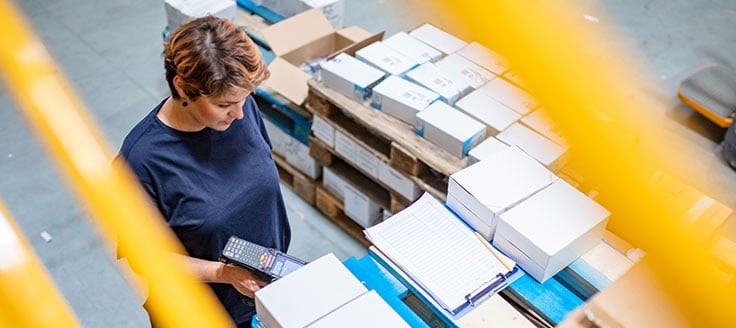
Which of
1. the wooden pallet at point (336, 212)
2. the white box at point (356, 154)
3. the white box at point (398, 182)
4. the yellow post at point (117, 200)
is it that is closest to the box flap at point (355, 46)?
the white box at point (356, 154)

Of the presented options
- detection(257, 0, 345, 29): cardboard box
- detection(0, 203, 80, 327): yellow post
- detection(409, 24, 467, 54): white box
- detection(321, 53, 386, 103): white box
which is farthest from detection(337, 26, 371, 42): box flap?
detection(0, 203, 80, 327): yellow post

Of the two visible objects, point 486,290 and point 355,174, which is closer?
point 486,290

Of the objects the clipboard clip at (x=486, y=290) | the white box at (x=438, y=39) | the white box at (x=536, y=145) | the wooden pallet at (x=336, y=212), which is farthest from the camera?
the wooden pallet at (x=336, y=212)

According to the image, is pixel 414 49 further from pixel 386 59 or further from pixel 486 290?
pixel 486 290

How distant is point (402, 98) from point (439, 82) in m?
0.26

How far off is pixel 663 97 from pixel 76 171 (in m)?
4.08

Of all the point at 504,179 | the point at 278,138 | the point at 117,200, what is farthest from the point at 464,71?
the point at 117,200

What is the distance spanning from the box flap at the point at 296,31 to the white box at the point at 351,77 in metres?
0.51

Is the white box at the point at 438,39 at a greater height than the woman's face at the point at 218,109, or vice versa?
the woman's face at the point at 218,109

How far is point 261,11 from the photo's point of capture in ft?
14.7

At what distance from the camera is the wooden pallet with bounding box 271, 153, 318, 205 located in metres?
3.88

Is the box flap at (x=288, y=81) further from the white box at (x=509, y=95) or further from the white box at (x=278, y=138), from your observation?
the white box at (x=509, y=95)

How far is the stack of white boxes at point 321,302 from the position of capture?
173cm

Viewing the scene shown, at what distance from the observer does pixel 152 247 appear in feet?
5.47
